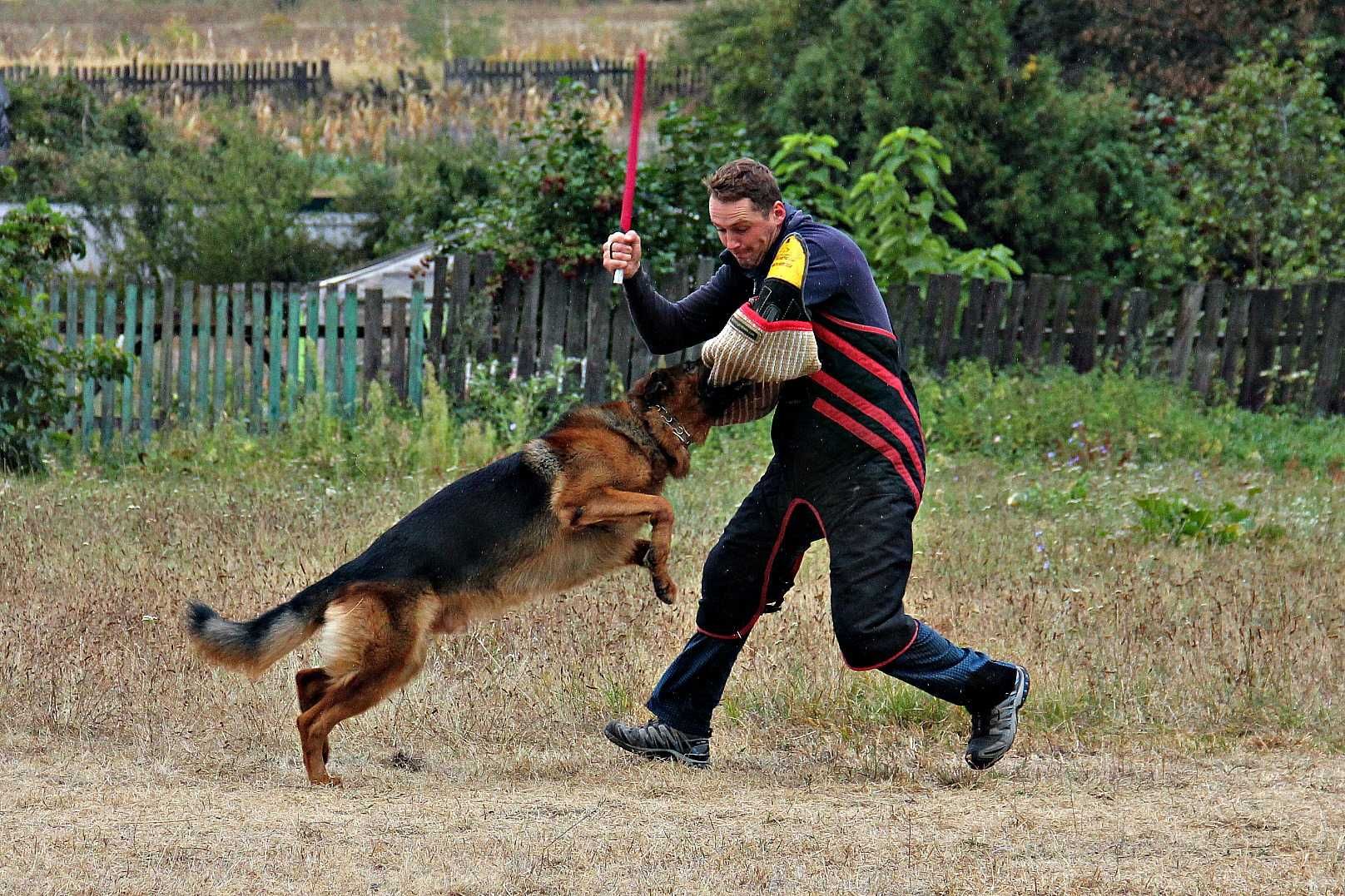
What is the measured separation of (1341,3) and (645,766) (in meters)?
17.3

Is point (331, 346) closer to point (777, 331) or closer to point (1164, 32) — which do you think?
point (777, 331)

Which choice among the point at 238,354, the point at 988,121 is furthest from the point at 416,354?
the point at 988,121

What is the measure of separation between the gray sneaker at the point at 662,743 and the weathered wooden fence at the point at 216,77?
26.6 meters

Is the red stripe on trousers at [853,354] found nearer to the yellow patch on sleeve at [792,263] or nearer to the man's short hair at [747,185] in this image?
the yellow patch on sleeve at [792,263]

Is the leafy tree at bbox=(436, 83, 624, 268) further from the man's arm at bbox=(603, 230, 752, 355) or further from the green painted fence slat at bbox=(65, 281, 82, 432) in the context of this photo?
the man's arm at bbox=(603, 230, 752, 355)

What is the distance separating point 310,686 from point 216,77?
90.9 ft

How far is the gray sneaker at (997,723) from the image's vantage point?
4867 millimetres

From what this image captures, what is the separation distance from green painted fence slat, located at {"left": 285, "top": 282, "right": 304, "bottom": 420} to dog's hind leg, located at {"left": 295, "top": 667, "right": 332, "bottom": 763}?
632cm

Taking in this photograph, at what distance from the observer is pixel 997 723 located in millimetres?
4871

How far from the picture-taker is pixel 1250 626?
6.56 meters

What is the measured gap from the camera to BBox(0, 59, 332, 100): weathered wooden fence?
29.4 meters

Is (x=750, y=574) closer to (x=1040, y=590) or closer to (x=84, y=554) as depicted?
(x=1040, y=590)

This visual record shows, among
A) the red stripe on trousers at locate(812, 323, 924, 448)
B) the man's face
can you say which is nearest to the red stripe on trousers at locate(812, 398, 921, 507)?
the red stripe on trousers at locate(812, 323, 924, 448)

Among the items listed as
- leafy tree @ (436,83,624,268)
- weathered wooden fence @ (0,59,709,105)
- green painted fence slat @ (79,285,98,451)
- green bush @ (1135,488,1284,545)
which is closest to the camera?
green bush @ (1135,488,1284,545)
